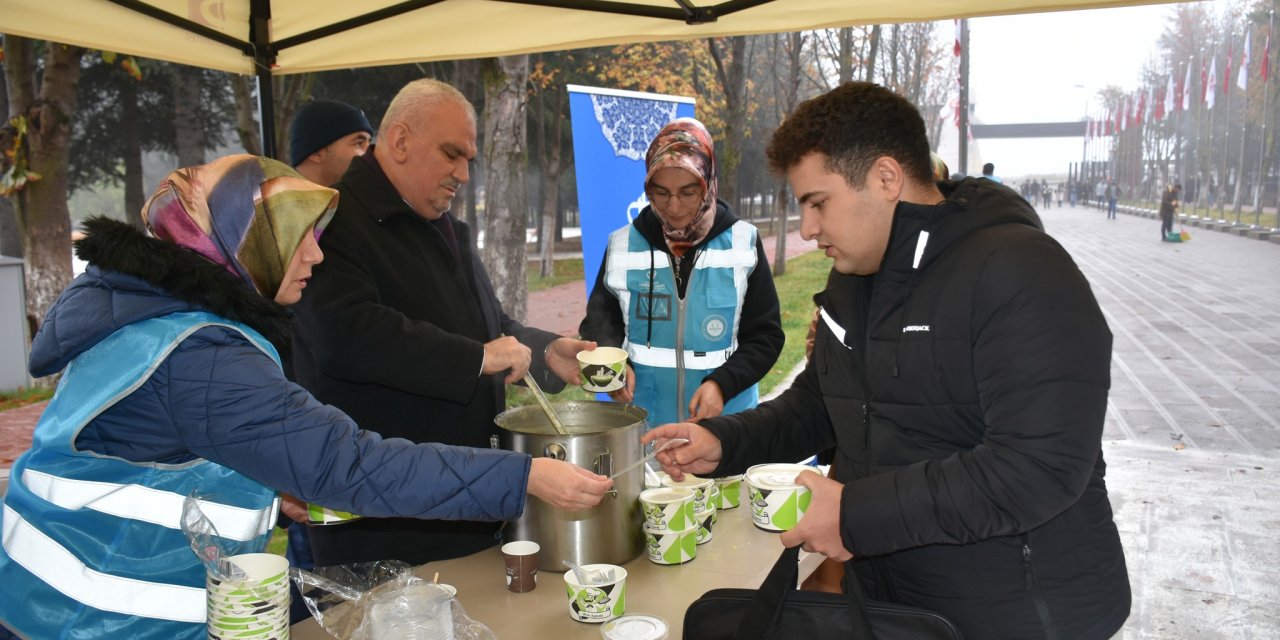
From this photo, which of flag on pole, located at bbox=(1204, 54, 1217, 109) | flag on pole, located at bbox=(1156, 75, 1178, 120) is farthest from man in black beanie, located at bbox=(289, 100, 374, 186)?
flag on pole, located at bbox=(1156, 75, 1178, 120)

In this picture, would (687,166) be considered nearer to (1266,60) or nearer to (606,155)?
(606,155)

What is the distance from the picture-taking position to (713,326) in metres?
3.34

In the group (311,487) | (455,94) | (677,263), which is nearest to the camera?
(311,487)

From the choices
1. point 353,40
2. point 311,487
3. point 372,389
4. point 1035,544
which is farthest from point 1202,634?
point 353,40

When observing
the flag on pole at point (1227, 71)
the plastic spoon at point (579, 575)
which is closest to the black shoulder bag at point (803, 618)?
the plastic spoon at point (579, 575)

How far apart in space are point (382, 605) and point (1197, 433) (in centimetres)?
726

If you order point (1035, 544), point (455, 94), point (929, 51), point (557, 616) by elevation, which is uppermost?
point (929, 51)

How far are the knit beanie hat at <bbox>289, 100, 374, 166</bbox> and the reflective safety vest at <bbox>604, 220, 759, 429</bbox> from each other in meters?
1.48

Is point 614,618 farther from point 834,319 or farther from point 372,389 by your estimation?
point 372,389

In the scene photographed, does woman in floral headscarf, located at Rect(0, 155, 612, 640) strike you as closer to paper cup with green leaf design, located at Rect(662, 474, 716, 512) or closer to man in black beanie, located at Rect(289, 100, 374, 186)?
paper cup with green leaf design, located at Rect(662, 474, 716, 512)

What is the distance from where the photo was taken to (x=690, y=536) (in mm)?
2182

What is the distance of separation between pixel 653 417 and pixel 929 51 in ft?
82.1

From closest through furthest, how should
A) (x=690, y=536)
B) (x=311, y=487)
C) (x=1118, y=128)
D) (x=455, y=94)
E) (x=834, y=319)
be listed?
(x=311, y=487) → (x=834, y=319) → (x=690, y=536) → (x=455, y=94) → (x=1118, y=128)

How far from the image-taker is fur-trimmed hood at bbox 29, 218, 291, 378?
1.54m
